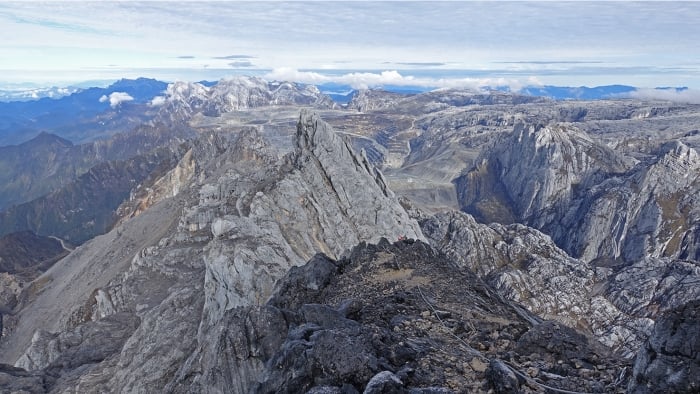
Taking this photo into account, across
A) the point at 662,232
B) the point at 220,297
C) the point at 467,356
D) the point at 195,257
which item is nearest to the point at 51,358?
the point at 195,257

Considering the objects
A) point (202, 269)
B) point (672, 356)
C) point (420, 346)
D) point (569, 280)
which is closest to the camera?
point (672, 356)

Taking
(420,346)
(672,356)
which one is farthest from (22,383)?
(672,356)

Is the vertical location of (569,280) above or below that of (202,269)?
below

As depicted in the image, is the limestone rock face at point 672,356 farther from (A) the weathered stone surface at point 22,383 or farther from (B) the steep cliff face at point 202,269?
(A) the weathered stone surface at point 22,383

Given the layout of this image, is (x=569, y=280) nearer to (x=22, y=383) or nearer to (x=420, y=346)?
(x=420, y=346)

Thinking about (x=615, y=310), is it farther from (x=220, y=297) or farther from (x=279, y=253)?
(x=220, y=297)

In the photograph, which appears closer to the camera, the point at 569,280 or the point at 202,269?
the point at 202,269

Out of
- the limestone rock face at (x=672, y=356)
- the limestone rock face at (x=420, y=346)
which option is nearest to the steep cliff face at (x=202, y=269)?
the limestone rock face at (x=420, y=346)
